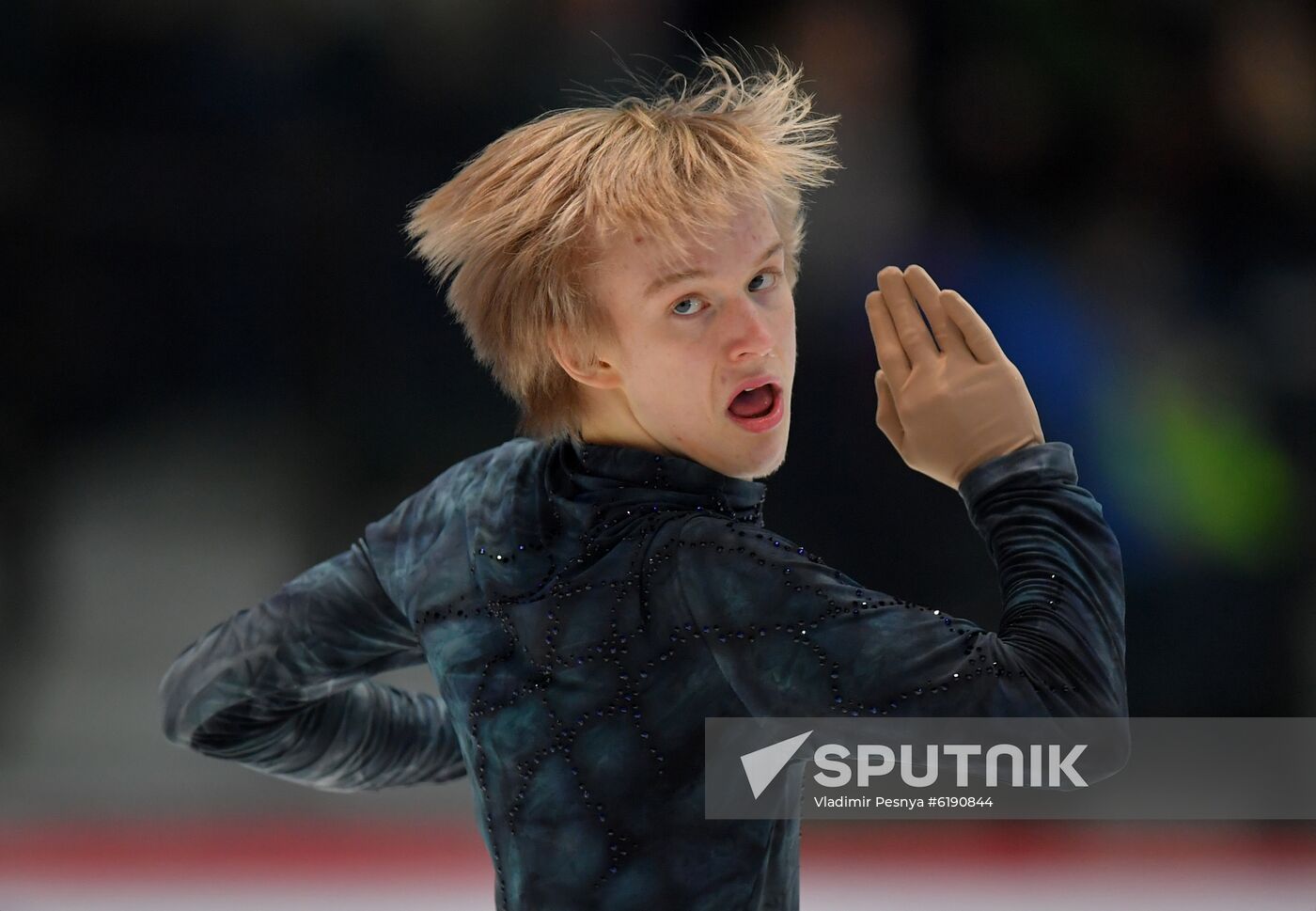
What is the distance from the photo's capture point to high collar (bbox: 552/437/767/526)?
1.17 metres

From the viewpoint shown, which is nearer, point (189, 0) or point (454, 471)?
point (454, 471)

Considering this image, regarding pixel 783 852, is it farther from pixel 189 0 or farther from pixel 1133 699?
pixel 189 0

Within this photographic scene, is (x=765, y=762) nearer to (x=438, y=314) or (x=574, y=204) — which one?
(x=574, y=204)

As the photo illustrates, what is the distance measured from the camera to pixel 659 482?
118 centimetres

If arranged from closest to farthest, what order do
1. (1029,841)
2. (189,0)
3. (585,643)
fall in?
(585,643)
(1029,841)
(189,0)

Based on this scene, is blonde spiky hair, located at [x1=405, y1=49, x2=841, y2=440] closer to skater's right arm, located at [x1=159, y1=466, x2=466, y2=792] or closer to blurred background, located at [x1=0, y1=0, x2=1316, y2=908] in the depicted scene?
skater's right arm, located at [x1=159, y1=466, x2=466, y2=792]

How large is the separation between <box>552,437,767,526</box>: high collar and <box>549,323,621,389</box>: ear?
6 cm

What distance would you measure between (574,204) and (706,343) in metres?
0.16

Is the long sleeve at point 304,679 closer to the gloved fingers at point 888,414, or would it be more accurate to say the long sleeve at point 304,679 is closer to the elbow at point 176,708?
the elbow at point 176,708

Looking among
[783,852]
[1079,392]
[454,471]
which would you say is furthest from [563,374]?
[1079,392]

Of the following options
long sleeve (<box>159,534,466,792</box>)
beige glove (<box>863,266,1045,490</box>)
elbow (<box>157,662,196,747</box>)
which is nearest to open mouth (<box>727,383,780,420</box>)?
beige glove (<box>863,266,1045,490</box>)

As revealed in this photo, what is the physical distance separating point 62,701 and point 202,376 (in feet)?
2.34

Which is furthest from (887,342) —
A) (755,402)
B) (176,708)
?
(176,708)

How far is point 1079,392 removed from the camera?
265 centimetres
